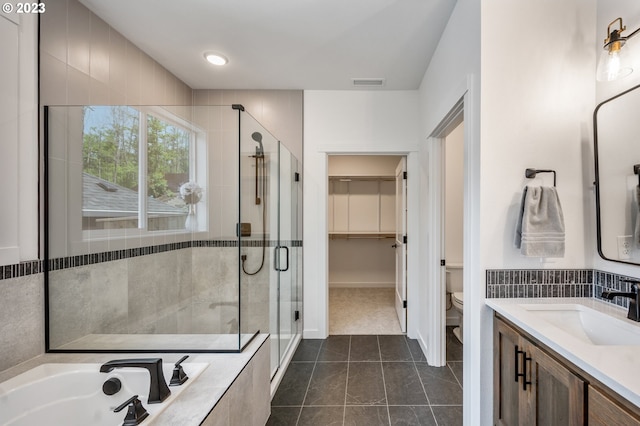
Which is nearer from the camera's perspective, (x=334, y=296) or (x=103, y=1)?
(x=103, y=1)

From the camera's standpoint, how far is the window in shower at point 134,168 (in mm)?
1721

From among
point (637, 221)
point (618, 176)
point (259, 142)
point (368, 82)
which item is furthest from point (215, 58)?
point (637, 221)

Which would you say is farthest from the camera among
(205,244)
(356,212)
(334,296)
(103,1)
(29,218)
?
(356,212)

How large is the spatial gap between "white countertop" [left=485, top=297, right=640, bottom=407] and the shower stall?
1.43m

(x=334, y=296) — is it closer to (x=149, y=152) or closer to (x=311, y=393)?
(x=311, y=393)

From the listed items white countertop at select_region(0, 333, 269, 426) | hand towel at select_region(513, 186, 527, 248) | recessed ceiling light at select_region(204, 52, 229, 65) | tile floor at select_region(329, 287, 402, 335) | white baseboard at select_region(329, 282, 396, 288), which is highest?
recessed ceiling light at select_region(204, 52, 229, 65)

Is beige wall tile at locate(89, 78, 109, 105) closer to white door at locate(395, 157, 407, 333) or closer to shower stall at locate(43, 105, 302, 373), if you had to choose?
shower stall at locate(43, 105, 302, 373)

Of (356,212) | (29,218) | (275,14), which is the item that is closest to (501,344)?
(275,14)

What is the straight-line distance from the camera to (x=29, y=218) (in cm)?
141

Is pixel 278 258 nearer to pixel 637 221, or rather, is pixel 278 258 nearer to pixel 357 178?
pixel 637 221

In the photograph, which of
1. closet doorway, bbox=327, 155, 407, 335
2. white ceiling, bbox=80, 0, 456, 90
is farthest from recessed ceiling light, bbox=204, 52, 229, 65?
closet doorway, bbox=327, 155, 407, 335

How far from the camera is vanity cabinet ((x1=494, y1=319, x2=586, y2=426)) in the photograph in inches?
34.1

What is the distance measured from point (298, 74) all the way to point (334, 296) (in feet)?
10.6

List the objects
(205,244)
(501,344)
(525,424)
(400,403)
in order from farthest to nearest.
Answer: (205,244) < (400,403) < (501,344) < (525,424)
